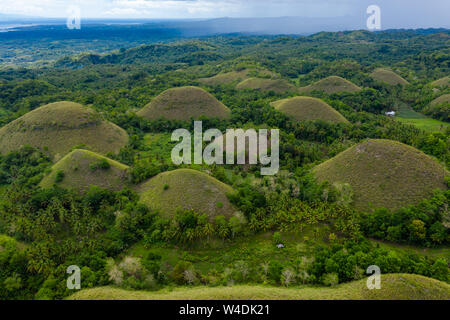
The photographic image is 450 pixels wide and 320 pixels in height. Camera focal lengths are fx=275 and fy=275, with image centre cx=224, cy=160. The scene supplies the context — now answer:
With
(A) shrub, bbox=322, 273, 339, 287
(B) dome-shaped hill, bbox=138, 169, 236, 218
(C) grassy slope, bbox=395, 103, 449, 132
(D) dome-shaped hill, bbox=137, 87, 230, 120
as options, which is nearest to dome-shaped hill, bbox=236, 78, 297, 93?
(D) dome-shaped hill, bbox=137, 87, 230, 120

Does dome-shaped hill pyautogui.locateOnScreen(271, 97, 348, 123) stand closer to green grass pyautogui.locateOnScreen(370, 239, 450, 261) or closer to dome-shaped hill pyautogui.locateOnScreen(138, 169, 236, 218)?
dome-shaped hill pyautogui.locateOnScreen(138, 169, 236, 218)

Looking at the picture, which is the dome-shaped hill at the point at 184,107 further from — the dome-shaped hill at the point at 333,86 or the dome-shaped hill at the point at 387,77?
the dome-shaped hill at the point at 387,77

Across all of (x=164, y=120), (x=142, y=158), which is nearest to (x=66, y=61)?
(x=164, y=120)

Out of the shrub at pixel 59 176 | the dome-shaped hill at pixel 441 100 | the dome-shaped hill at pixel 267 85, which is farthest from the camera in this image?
the dome-shaped hill at pixel 267 85

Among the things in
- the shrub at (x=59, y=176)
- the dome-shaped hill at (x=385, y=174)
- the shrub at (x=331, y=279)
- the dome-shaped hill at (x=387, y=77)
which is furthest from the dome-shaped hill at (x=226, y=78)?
the shrub at (x=331, y=279)

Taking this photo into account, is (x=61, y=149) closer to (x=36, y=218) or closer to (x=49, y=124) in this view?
(x=49, y=124)

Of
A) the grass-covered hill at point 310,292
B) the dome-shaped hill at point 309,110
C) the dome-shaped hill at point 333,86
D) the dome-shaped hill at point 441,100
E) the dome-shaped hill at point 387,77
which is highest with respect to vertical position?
the dome-shaped hill at point 387,77
